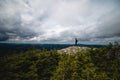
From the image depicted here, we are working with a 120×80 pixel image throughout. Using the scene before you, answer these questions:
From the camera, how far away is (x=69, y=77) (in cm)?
4866

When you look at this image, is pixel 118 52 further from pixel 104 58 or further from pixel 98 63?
pixel 98 63

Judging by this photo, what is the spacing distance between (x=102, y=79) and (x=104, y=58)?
2563 centimetres

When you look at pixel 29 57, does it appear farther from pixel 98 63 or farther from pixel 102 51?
pixel 102 51

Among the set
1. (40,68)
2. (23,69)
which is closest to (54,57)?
(40,68)

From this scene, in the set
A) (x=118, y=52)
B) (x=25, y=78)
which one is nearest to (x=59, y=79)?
(x=25, y=78)

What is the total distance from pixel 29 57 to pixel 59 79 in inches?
740

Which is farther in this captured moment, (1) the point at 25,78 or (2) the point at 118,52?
(2) the point at 118,52

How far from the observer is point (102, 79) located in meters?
40.9

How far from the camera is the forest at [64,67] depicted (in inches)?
1810

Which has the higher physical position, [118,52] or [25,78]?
[118,52]

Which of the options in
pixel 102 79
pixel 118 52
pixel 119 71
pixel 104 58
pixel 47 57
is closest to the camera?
pixel 102 79

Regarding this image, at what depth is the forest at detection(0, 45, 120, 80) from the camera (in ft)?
151

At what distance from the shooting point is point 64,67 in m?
46.8

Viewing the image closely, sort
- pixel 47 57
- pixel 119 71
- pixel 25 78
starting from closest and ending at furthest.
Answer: pixel 25 78 → pixel 119 71 → pixel 47 57
